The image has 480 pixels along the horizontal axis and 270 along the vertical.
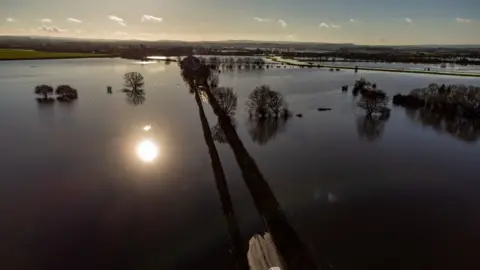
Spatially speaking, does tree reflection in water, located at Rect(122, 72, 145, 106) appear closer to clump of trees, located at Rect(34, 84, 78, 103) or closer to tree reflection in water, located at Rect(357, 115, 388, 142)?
clump of trees, located at Rect(34, 84, 78, 103)

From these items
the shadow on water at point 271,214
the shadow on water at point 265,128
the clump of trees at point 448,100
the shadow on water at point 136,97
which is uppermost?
the clump of trees at point 448,100

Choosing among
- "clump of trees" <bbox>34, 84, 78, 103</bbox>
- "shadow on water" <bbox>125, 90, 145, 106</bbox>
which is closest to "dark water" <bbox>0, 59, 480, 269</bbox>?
"shadow on water" <bbox>125, 90, 145, 106</bbox>

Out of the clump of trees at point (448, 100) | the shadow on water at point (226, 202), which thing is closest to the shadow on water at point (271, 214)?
the shadow on water at point (226, 202)

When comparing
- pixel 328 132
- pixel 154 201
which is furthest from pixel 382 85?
pixel 154 201

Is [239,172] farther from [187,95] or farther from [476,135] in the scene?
[187,95]

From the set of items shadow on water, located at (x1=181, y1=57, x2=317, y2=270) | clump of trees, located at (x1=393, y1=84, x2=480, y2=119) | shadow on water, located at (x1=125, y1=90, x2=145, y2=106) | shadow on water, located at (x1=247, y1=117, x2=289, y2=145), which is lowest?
shadow on water, located at (x1=181, y1=57, x2=317, y2=270)

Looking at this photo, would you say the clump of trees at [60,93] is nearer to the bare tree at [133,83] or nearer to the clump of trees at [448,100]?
the bare tree at [133,83]
